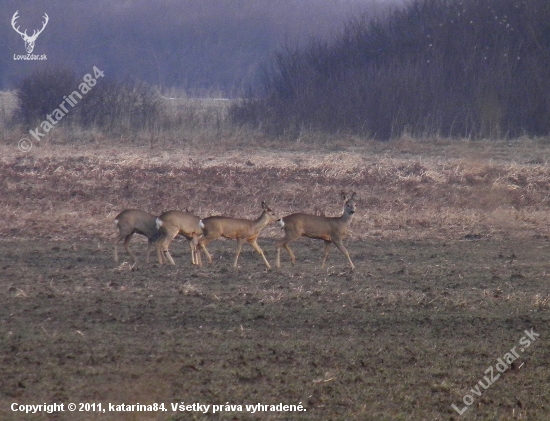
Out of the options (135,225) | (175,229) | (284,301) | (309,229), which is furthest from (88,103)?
(284,301)

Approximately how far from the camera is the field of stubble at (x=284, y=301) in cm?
696

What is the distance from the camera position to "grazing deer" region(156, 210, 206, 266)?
13.4m

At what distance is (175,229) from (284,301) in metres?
3.79

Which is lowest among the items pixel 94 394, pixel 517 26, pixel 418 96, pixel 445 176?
pixel 94 394

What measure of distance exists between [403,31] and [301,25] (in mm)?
12610

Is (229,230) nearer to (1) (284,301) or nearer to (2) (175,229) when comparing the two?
(2) (175,229)

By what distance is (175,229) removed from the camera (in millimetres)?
13539

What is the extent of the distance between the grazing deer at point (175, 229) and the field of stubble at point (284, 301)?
361 millimetres

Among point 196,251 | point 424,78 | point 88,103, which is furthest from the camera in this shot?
point 424,78

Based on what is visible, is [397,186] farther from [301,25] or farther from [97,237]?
[301,25]

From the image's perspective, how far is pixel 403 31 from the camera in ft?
126

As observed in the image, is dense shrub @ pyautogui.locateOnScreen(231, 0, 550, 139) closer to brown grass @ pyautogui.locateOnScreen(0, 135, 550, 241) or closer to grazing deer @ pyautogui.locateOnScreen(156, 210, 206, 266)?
brown grass @ pyautogui.locateOnScreen(0, 135, 550, 241)

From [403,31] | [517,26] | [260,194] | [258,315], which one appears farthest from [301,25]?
[258,315]

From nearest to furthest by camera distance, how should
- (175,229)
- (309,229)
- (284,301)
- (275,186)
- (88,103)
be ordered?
(284,301)
(175,229)
(309,229)
(275,186)
(88,103)
